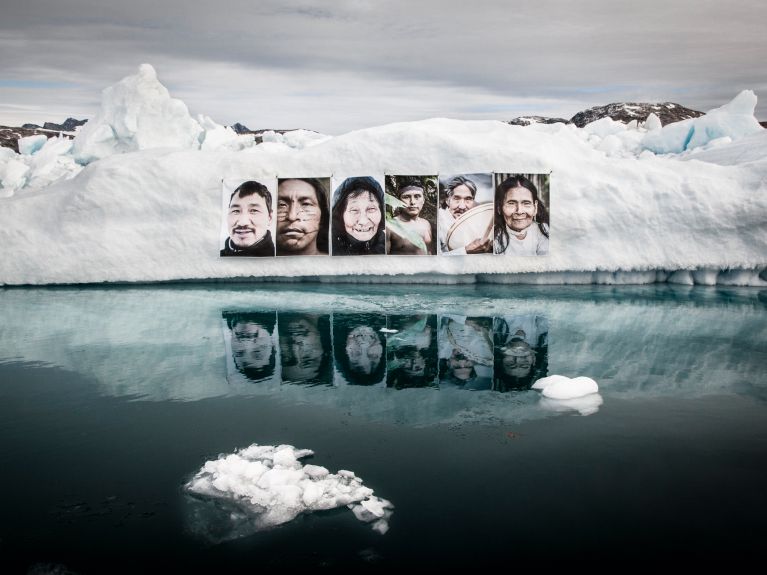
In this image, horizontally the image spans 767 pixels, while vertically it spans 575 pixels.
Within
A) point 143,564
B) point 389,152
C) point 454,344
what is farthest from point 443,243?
point 143,564

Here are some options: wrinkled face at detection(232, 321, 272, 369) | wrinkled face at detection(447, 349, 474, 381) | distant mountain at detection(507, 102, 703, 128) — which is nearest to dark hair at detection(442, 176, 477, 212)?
wrinkled face at detection(232, 321, 272, 369)

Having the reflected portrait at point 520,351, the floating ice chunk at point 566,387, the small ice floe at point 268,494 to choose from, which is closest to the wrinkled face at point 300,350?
the reflected portrait at point 520,351

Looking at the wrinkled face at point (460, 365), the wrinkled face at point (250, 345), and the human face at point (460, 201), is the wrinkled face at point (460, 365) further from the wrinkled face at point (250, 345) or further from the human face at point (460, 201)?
the human face at point (460, 201)

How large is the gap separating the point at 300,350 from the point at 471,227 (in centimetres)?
690

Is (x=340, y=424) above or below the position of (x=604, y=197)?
below

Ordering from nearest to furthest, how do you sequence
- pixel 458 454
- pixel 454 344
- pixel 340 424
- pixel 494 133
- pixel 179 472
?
pixel 179 472
pixel 458 454
pixel 340 424
pixel 454 344
pixel 494 133

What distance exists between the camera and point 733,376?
7414 millimetres

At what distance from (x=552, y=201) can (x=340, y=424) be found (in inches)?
392

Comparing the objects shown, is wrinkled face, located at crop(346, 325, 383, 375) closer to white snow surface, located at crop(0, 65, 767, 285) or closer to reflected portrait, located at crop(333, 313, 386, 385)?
reflected portrait, located at crop(333, 313, 386, 385)

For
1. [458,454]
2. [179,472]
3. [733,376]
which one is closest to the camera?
[179,472]

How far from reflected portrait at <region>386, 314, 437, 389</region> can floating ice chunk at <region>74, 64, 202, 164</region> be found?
18.1 metres

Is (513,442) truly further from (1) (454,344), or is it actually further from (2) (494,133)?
(2) (494,133)

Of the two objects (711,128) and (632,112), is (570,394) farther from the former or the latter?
(632,112)

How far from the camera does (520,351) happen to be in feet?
27.8
